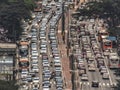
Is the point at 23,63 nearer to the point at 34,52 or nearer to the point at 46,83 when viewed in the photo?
the point at 34,52

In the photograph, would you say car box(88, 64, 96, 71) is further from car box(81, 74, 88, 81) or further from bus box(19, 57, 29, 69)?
bus box(19, 57, 29, 69)

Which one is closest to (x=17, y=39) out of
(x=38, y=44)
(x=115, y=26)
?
(x=38, y=44)

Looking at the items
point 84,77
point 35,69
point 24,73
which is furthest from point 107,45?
point 24,73

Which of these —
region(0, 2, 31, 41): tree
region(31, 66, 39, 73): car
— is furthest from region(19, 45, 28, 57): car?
region(31, 66, 39, 73): car

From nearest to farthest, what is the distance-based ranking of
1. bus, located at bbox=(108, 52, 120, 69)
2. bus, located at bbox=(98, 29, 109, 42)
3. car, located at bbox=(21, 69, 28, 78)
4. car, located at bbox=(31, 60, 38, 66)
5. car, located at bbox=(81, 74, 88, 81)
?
car, located at bbox=(81, 74, 88, 81) < car, located at bbox=(21, 69, 28, 78) < car, located at bbox=(31, 60, 38, 66) < bus, located at bbox=(108, 52, 120, 69) < bus, located at bbox=(98, 29, 109, 42)

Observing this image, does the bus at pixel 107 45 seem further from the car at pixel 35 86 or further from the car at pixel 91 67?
the car at pixel 35 86

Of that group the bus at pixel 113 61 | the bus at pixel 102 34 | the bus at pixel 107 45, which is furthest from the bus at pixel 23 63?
the bus at pixel 102 34
